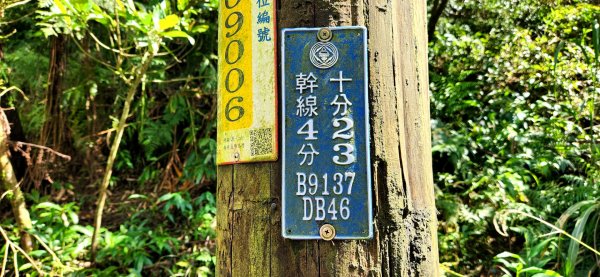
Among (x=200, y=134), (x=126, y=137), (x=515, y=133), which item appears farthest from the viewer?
(x=126, y=137)

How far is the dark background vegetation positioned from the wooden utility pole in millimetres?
1983

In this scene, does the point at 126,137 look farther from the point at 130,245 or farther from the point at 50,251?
the point at 50,251

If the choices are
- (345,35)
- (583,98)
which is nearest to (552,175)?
(583,98)

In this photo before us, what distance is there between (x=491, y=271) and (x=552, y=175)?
3.59 feet

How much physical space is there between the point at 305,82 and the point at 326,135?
0.16 meters

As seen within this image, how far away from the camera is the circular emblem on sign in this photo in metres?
1.41

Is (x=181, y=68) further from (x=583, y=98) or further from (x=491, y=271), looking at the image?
(x=583, y=98)

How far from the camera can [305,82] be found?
1.41 meters

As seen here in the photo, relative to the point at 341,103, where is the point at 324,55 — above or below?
above

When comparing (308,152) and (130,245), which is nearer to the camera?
(308,152)

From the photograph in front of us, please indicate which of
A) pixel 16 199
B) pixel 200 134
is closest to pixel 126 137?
pixel 200 134

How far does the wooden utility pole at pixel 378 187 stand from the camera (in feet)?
→ 4.46

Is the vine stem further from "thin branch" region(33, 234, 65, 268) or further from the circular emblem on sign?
the circular emblem on sign

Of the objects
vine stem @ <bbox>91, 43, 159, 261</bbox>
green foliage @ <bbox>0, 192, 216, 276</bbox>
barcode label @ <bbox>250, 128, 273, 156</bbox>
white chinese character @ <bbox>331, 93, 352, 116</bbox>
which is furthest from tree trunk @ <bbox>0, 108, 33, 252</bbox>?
white chinese character @ <bbox>331, 93, 352, 116</bbox>
